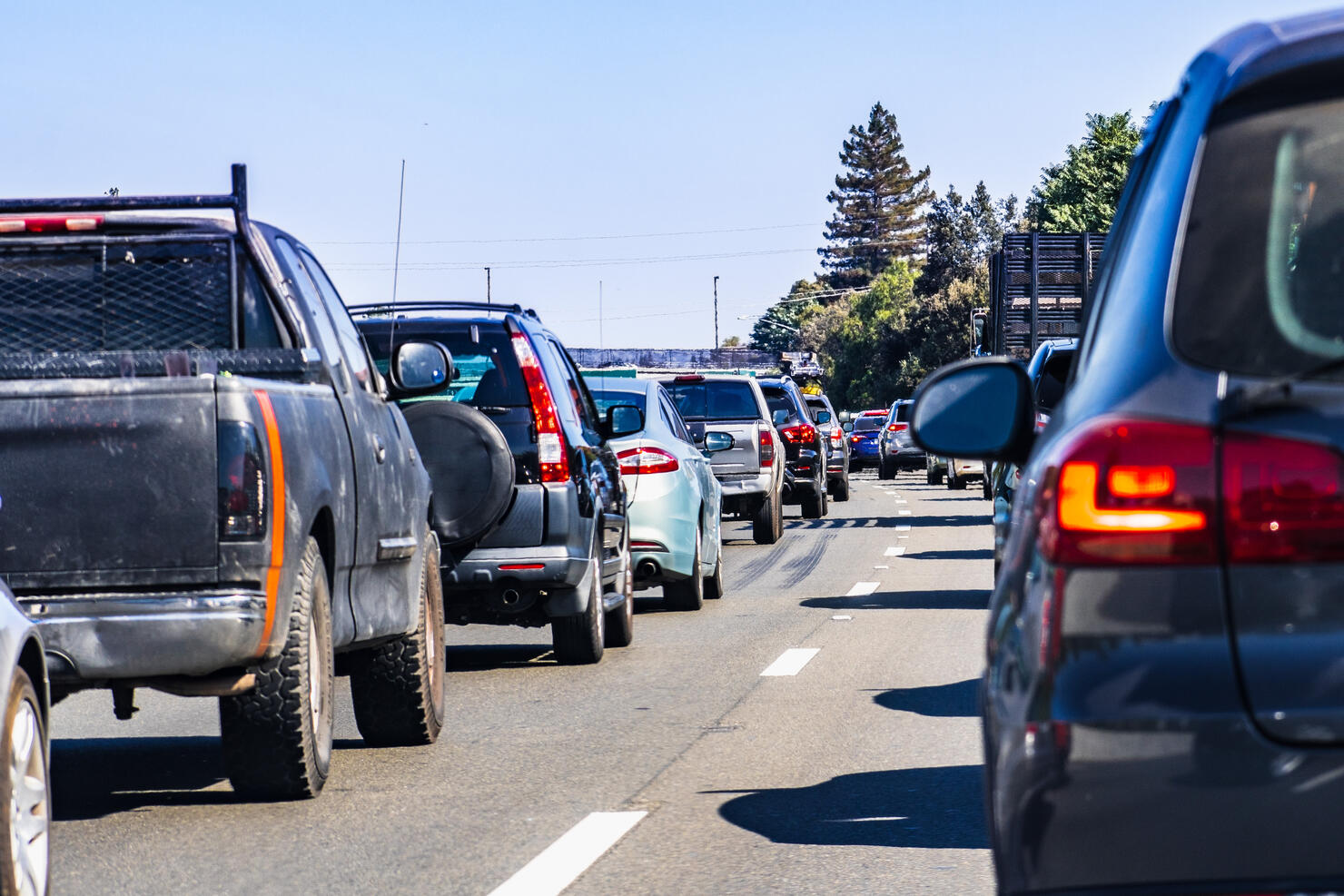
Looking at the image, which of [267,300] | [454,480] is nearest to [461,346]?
[454,480]

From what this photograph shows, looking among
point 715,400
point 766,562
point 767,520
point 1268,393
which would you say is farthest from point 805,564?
point 1268,393

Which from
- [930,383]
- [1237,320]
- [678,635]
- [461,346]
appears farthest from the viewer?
[678,635]

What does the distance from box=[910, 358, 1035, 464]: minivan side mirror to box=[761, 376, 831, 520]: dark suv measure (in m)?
24.9

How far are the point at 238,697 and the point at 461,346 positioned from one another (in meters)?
4.11

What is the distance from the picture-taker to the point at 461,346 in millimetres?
10438

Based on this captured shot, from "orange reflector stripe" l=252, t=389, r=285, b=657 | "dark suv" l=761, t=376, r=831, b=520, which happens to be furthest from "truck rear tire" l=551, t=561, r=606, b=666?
"dark suv" l=761, t=376, r=831, b=520

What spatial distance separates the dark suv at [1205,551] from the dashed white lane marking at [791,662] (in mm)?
7760

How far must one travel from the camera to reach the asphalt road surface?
5.86 m

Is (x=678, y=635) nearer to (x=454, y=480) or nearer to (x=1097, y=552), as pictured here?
(x=454, y=480)

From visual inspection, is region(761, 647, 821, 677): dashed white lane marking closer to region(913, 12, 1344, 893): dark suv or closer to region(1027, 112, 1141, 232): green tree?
region(913, 12, 1344, 893): dark suv

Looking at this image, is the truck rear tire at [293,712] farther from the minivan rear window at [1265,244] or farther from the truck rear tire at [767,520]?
the truck rear tire at [767,520]

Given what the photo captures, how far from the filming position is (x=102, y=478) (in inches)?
240

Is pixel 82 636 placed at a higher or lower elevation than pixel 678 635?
higher

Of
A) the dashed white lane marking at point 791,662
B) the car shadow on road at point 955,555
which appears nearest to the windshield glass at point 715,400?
the car shadow on road at point 955,555
